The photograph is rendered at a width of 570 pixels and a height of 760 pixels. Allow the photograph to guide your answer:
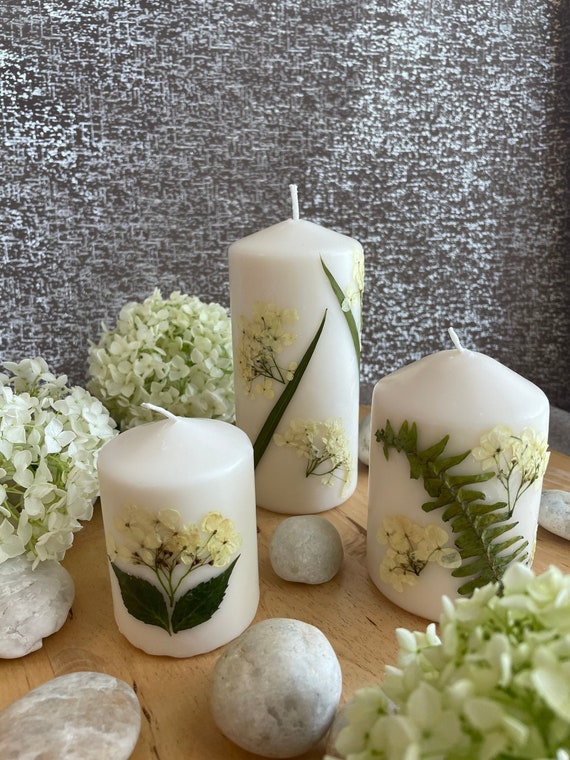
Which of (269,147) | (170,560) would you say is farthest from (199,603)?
(269,147)

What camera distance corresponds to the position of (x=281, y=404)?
2.19 feet

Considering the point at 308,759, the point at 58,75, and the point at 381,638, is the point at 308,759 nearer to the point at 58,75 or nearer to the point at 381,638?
the point at 381,638

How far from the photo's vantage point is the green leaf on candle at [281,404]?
65 cm

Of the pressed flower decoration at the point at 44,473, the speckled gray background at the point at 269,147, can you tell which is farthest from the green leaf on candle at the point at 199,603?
the speckled gray background at the point at 269,147

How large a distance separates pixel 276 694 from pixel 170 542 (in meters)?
0.12

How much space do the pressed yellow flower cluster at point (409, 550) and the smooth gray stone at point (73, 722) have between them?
205 millimetres

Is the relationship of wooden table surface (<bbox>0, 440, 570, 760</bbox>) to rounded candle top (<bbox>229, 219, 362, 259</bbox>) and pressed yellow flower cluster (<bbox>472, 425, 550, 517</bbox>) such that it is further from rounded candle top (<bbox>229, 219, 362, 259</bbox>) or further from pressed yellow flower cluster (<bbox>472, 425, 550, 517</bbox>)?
rounded candle top (<bbox>229, 219, 362, 259</bbox>)

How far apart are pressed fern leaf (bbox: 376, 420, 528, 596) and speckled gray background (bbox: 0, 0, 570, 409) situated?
524mm

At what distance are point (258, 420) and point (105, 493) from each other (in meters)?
0.21

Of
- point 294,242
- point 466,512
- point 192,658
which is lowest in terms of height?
point 192,658

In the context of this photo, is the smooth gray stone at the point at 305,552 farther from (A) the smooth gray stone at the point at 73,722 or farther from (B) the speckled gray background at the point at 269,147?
(B) the speckled gray background at the point at 269,147

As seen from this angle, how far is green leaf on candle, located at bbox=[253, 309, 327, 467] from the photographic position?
653mm

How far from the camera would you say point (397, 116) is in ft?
3.06

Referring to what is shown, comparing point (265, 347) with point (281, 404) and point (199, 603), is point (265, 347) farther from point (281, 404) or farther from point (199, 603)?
point (199, 603)
